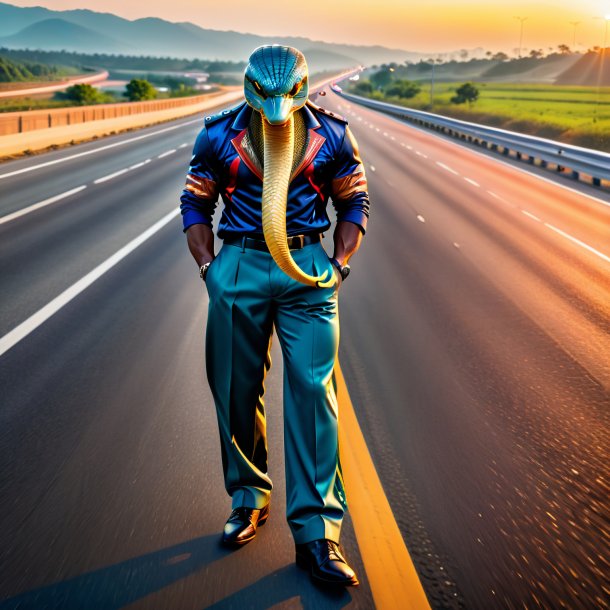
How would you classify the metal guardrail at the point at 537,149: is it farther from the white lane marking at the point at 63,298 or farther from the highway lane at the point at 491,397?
the white lane marking at the point at 63,298

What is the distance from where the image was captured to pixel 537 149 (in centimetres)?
2692

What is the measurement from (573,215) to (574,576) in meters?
13.9

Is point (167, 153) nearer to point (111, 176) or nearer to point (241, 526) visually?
point (111, 176)

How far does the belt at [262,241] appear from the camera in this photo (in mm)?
3516

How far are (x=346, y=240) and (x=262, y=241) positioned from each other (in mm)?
419

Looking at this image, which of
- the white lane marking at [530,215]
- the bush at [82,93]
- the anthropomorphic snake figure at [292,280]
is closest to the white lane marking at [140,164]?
the white lane marking at [530,215]

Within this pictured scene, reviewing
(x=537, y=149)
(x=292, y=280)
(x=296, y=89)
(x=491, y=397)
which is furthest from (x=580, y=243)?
(x=537, y=149)

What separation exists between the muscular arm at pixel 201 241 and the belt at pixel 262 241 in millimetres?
203

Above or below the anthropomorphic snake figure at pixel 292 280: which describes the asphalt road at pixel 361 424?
below

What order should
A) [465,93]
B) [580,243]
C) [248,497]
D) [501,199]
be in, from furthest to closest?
[465,93]
[501,199]
[580,243]
[248,497]

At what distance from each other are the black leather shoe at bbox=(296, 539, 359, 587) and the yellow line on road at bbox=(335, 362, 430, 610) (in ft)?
0.48

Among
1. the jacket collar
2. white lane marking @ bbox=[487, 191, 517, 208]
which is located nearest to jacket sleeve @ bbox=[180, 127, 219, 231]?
the jacket collar

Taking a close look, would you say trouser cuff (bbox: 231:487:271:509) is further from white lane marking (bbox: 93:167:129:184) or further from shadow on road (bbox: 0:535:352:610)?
white lane marking (bbox: 93:167:129:184)

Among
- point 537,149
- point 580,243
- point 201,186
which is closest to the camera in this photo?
Answer: point 201,186
